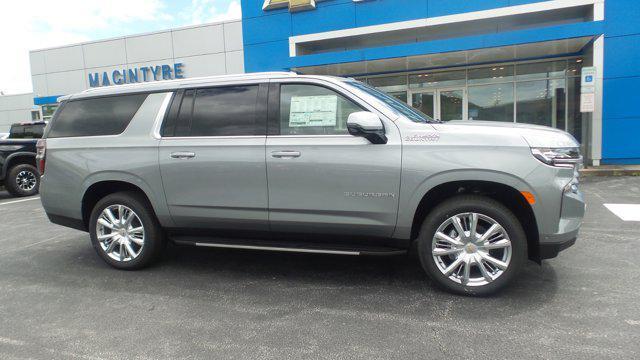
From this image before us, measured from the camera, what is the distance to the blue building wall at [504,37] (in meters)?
11.1

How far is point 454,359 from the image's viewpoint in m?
2.71

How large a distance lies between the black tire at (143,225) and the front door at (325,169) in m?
1.30

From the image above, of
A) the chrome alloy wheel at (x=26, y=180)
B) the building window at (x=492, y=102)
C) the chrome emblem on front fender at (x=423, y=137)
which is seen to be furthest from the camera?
the building window at (x=492, y=102)

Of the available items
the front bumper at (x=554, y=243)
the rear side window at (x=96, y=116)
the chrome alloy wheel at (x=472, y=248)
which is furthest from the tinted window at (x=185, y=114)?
the front bumper at (x=554, y=243)

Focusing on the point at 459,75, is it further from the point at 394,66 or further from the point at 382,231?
the point at 382,231

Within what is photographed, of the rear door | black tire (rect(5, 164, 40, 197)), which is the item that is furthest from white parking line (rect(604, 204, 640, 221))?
black tire (rect(5, 164, 40, 197))

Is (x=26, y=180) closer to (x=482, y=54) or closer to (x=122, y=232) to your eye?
(x=122, y=232)

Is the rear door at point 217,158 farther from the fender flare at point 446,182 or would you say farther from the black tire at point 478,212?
the black tire at point 478,212

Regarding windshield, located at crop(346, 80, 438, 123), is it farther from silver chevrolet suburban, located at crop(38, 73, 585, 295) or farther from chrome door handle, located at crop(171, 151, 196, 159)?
chrome door handle, located at crop(171, 151, 196, 159)

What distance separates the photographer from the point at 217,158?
13.3 ft

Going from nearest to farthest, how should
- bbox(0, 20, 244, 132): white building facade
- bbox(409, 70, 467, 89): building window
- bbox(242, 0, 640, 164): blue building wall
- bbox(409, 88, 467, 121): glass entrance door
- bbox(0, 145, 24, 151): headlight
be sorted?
bbox(0, 145, 24, 151): headlight < bbox(242, 0, 640, 164): blue building wall < bbox(409, 70, 467, 89): building window < bbox(409, 88, 467, 121): glass entrance door < bbox(0, 20, 244, 132): white building facade

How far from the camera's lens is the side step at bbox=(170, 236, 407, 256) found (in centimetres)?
369

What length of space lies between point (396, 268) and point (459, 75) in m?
10.8

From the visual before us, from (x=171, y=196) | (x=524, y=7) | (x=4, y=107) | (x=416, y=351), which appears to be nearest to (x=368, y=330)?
(x=416, y=351)
